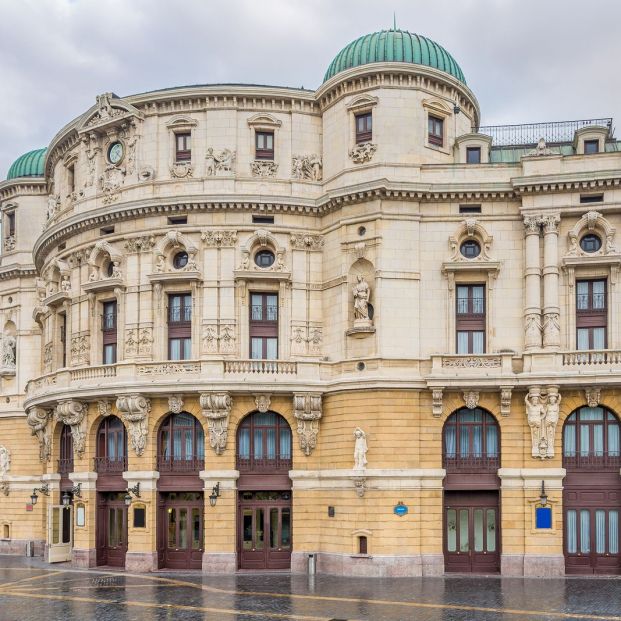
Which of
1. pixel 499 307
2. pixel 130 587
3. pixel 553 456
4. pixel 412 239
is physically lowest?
pixel 130 587

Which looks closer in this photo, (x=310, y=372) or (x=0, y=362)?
(x=310, y=372)

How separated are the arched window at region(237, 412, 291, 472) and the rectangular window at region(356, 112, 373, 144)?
15.7m

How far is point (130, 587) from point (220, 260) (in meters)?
17.7

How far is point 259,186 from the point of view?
53.7 metres

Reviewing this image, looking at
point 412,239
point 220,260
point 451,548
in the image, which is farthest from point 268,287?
point 451,548

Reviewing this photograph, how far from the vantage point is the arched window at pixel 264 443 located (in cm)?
5219

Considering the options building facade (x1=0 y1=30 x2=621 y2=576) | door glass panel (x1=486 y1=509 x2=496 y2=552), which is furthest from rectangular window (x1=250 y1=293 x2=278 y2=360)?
door glass panel (x1=486 y1=509 x2=496 y2=552)

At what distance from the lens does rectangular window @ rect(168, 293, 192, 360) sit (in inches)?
2117

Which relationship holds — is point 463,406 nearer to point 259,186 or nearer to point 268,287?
point 268,287

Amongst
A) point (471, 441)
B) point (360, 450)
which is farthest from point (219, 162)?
point (471, 441)

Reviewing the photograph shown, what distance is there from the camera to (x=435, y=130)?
53.6 metres

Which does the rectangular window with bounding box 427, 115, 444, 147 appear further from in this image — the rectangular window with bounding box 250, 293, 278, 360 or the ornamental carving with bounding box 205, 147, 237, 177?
the rectangular window with bounding box 250, 293, 278, 360

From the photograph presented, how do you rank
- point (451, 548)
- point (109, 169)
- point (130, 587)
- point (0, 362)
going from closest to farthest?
point (130, 587) → point (451, 548) → point (109, 169) → point (0, 362)

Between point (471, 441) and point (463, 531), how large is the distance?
4.59 metres
